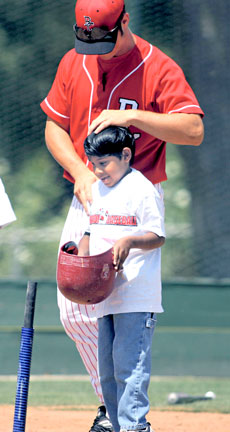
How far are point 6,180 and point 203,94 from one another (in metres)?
1.95

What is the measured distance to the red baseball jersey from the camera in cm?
342

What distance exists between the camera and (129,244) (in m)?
3.04

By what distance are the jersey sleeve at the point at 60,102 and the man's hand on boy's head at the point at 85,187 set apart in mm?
369

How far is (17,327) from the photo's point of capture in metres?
6.93

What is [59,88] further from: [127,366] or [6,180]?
[6,180]

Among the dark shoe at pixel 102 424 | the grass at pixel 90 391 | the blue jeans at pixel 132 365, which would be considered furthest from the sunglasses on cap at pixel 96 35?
the grass at pixel 90 391

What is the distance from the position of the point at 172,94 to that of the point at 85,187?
535 millimetres

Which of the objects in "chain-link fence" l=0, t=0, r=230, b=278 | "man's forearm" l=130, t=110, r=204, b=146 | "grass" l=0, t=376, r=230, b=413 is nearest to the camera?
"man's forearm" l=130, t=110, r=204, b=146

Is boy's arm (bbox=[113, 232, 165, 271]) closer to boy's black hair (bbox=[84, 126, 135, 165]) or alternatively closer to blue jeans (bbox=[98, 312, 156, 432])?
blue jeans (bbox=[98, 312, 156, 432])

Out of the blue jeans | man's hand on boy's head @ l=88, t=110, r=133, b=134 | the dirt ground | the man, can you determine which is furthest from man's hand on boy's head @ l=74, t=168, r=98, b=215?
the dirt ground

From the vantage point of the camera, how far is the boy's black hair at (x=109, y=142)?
10.4 feet

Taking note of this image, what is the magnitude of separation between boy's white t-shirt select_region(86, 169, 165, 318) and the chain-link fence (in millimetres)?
3997

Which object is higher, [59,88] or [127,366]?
[59,88]

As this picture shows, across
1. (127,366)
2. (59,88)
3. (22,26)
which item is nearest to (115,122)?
(59,88)
